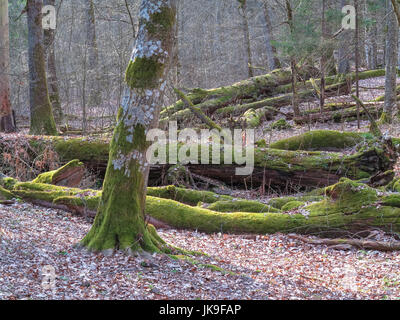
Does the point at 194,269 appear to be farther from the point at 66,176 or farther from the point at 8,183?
the point at 8,183

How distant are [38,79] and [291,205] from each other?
30.0 feet

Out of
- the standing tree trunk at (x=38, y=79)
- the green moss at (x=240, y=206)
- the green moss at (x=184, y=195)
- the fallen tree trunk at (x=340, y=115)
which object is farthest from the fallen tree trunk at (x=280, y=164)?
the fallen tree trunk at (x=340, y=115)

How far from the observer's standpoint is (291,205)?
859cm

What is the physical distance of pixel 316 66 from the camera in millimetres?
22031


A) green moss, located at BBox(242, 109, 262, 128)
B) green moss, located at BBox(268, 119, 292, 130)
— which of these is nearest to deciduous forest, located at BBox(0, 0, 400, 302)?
green moss, located at BBox(242, 109, 262, 128)

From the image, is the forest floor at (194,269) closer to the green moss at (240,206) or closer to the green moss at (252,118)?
the green moss at (240,206)

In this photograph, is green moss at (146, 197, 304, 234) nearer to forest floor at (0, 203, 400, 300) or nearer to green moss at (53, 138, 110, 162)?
forest floor at (0, 203, 400, 300)

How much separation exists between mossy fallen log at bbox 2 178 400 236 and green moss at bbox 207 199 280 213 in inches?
16.6

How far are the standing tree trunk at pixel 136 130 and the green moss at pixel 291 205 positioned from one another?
3646 millimetres

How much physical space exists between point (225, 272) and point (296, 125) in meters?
11.8

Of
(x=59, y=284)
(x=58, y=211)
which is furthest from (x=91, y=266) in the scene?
(x=58, y=211)

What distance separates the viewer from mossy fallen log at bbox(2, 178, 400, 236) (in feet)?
24.8

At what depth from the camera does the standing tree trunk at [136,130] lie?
18.1 feet

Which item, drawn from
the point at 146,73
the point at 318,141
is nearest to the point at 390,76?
the point at 318,141
